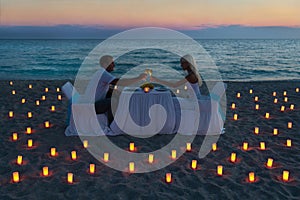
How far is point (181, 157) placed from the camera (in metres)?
4.98

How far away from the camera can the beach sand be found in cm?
385

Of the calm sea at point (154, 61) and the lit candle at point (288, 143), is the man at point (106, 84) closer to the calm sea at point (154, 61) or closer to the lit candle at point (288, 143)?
the lit candle at point (288, 143)

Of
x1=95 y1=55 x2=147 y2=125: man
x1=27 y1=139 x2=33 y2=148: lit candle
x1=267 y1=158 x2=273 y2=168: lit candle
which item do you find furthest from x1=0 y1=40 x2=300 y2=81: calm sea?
x1=267 y1=158 x2=273 y2=168: lit candle

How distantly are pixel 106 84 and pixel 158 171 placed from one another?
2135 mm

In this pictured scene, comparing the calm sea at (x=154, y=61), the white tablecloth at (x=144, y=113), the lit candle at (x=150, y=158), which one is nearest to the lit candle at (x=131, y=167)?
the lit candle at (x=150, y=158)

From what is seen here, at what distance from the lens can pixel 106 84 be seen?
5.78m

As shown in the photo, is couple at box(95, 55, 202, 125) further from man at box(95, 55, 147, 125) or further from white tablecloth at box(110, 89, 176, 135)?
white tablecloth at box(110, 89, 176, 135)

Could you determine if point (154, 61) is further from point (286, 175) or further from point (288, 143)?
point (286, 175)

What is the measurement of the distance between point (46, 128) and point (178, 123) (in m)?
2.85

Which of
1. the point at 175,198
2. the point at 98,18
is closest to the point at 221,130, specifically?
the point at 175,198

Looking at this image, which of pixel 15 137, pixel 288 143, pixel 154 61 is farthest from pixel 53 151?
pixel 154 61

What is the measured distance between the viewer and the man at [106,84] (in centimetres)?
566

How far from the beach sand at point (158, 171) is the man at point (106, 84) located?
0.65 meters

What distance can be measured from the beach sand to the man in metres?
0.65
